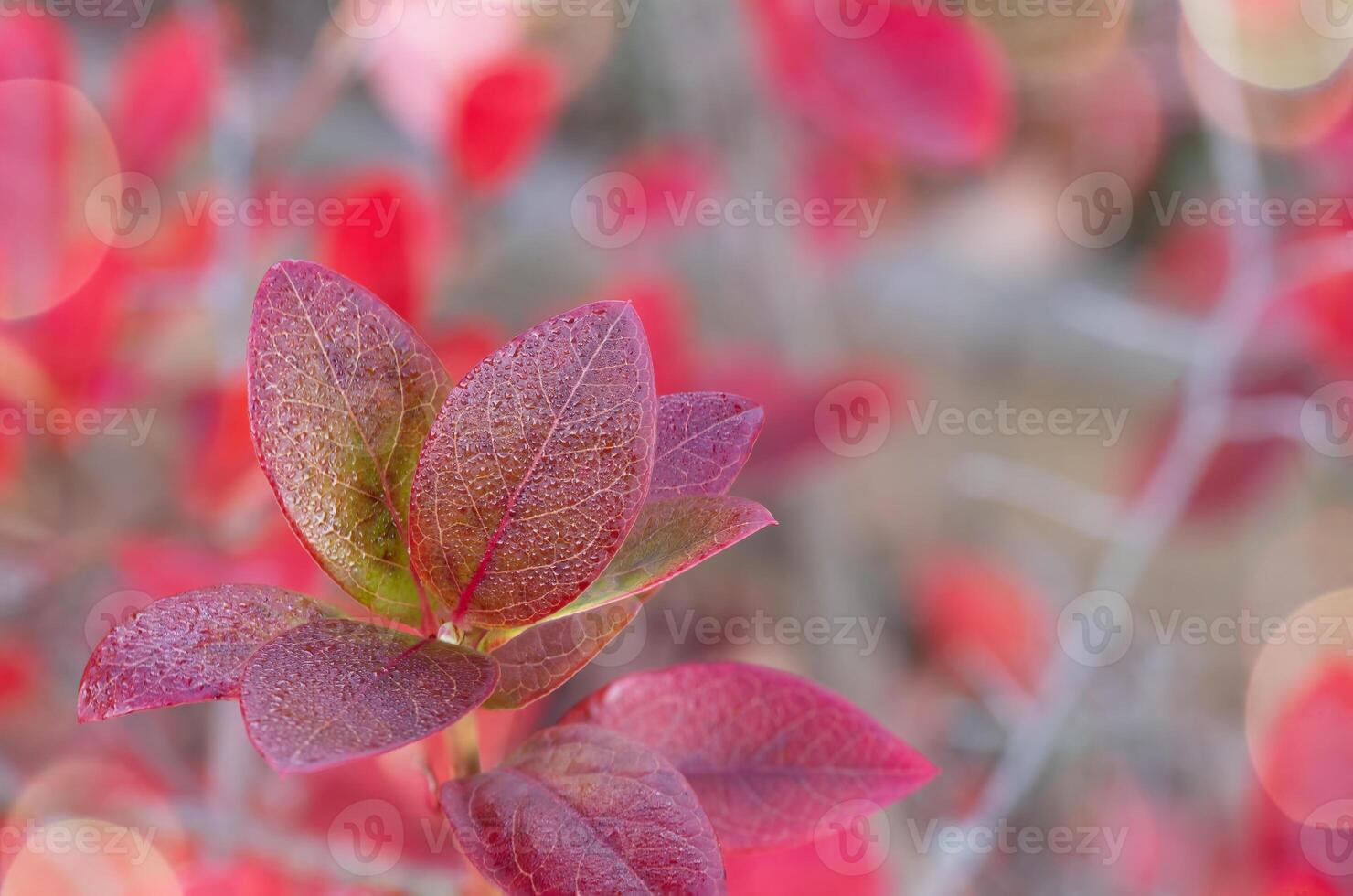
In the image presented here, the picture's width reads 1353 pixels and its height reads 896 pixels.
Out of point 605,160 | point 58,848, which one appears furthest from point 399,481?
point 605,160

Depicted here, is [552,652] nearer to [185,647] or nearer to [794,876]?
[185,647]

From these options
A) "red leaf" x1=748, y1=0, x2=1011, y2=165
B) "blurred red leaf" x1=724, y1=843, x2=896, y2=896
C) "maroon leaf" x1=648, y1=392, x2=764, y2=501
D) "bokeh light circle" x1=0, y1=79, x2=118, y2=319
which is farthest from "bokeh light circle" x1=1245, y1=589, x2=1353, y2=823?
"bokeh light circle" x1=0, y1=79, x2=118, y2=319

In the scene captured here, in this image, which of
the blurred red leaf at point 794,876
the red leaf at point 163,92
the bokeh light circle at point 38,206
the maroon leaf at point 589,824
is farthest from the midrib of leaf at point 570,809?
the red leaf at point 163,92

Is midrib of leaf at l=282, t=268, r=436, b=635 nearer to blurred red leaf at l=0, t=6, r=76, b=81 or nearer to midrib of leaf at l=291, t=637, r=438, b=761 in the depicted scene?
midrib of leaf at l=291, t=637, r=438, b=761

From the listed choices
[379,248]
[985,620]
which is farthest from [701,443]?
[985,620]

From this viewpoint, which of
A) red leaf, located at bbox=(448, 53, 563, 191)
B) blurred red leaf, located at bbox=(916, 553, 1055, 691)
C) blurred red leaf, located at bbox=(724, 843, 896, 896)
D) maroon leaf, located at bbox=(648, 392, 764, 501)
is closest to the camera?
maroon leaf, located at bbox=(648, 392, 764, 501)

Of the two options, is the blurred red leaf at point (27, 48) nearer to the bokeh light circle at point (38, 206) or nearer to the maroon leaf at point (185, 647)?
the bokeh light circle at point (38, 206)

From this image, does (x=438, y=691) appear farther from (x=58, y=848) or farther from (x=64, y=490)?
(x=64, y=490)
